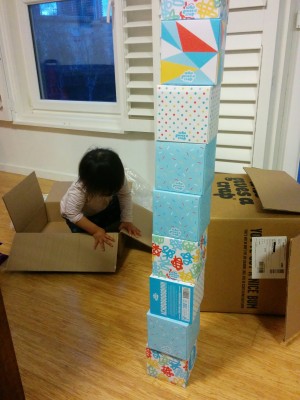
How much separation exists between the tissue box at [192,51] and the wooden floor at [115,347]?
78 centimetres

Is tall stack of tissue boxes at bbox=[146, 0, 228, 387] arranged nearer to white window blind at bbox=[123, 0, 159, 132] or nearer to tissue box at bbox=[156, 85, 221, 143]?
tissue box at bbox=[156, 85, 221, 143]

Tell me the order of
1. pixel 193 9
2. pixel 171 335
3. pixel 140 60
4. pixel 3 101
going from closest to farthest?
pixel 193 9, pixel 171 335, pixel 140 60, pixel 3 101

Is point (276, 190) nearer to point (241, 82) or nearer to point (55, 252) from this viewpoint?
point (241, 82)

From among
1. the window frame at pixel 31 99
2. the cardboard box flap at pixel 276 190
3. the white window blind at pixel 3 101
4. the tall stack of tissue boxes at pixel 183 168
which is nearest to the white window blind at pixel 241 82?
the cardboard box flap at pixel 276 190

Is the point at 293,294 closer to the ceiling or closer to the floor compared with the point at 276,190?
closer to the floor

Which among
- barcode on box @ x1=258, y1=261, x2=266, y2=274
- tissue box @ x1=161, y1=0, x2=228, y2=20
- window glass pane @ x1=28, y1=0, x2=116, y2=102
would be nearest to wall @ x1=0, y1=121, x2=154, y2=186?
window glass pane @ x1=28, y1=0, x2=116, y2=102

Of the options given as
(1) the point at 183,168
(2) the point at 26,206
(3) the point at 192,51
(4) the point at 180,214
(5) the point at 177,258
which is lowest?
(2) the point at 26,206

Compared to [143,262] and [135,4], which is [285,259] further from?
[135,4]

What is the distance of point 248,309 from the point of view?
1.20 m

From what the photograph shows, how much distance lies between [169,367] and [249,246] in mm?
431

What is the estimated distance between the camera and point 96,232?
1.42m

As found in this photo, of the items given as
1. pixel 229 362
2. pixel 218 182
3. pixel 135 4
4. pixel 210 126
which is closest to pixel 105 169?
pixel 218 182

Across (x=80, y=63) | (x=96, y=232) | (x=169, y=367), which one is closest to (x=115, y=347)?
(x=169, y=367)

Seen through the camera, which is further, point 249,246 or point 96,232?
point 96,232
